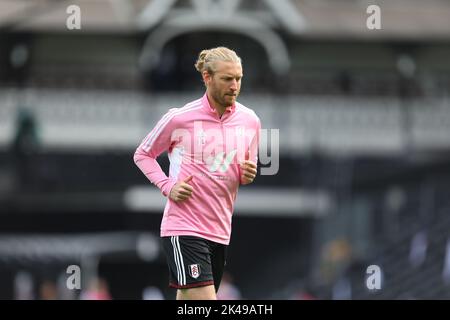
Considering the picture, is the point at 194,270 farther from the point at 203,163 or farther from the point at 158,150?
the point at 158,150

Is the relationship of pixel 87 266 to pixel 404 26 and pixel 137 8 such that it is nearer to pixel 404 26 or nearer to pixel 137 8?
pixel 137 8

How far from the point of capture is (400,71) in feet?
94.4

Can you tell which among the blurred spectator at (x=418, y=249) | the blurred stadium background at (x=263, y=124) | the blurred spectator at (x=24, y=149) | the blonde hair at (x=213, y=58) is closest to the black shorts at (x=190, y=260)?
the blonde hair at (x=213, y=58)

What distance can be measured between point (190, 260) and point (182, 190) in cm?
39

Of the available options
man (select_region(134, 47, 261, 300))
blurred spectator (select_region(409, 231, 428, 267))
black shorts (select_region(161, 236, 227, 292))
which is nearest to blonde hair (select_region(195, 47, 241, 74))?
man (select_region(134, 47, 261, 300))

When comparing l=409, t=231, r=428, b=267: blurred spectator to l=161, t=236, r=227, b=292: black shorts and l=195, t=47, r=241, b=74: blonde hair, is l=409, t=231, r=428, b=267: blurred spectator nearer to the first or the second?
l=161, t=236, r=227, b=292: black shorts

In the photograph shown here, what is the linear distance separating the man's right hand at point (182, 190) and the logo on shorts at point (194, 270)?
1.20ft

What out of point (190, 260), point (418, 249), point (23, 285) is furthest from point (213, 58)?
point (23, 285)

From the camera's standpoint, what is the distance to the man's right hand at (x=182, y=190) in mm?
7051

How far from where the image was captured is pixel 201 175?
716 cm

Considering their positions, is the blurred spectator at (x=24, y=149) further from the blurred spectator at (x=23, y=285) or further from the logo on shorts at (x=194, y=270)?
the logo on shorts at (x=194, y=270)

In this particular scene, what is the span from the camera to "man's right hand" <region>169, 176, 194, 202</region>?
7.05m
